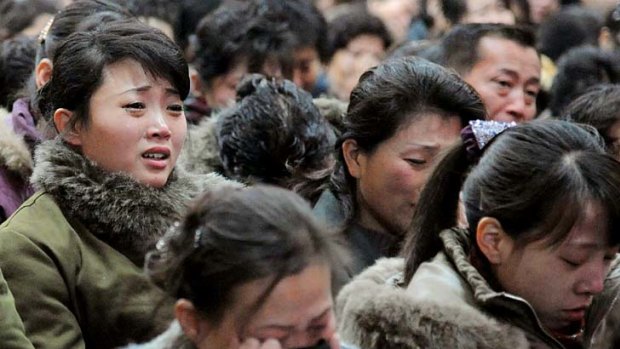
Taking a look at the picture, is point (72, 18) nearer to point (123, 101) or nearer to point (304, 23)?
point (123, 101)

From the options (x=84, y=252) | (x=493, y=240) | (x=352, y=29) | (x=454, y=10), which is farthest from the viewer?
(x=454, y=10)

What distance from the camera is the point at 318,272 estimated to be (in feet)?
8.57

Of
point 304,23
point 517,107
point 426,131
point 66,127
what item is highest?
point 66,127

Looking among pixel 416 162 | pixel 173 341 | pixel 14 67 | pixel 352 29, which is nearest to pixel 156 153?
pixel 416 162

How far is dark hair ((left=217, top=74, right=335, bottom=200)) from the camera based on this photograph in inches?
177

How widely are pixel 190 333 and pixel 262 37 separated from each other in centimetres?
328

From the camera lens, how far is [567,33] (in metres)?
8.53

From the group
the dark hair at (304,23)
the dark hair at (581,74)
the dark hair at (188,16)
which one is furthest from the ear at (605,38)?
the dark hair at (304,23)

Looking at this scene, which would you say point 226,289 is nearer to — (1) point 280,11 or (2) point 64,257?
(2) point 64,257

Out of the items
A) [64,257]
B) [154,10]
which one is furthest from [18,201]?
[154,10]

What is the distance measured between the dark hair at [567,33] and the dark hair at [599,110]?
400cm

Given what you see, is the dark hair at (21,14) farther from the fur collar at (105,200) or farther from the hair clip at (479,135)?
the hair clip at (479,135)

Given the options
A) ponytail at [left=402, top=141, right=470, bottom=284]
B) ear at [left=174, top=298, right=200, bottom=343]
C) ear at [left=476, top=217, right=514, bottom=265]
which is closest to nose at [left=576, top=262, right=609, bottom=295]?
ear at [left=476, top=217, right=514, bottom=265]

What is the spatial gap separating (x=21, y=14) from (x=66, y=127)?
3593 millimetres
